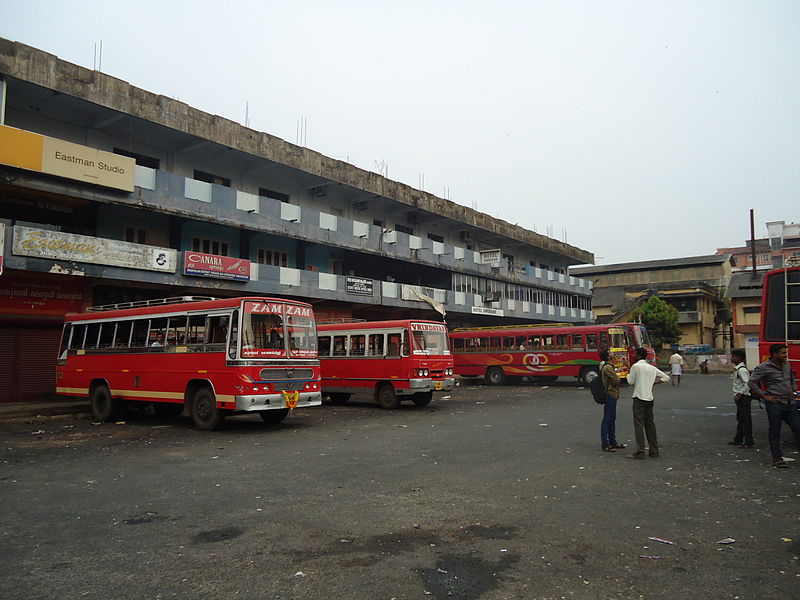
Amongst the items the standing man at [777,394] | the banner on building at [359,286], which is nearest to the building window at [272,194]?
the banner on building at [359,286]

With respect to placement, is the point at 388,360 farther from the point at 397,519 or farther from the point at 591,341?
the point at 591,341

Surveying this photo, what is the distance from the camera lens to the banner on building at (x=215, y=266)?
67.3 feet

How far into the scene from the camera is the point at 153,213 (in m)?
21.5

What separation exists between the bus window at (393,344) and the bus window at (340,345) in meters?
1.83

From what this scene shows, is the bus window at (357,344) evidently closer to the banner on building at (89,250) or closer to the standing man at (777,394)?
the banner on building at (89,250)

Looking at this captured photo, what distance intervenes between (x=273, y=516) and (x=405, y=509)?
1.36m

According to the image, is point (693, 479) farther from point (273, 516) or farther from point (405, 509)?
point (273, 516)

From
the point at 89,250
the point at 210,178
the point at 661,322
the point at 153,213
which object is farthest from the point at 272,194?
the point at 661,322

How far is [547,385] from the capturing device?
28.4 metres

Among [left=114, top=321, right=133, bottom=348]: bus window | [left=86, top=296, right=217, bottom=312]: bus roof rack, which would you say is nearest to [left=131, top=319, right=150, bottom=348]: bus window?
[left=114, top=321, right=133, bottom=348]: bus window

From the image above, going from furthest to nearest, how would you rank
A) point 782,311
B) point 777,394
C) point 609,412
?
point 782,311 → point 609,412 → point 777,394

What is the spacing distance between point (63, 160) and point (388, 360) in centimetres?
1156

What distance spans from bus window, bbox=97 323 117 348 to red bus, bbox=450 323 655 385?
727 inches

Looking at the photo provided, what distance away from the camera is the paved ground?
4.16m
